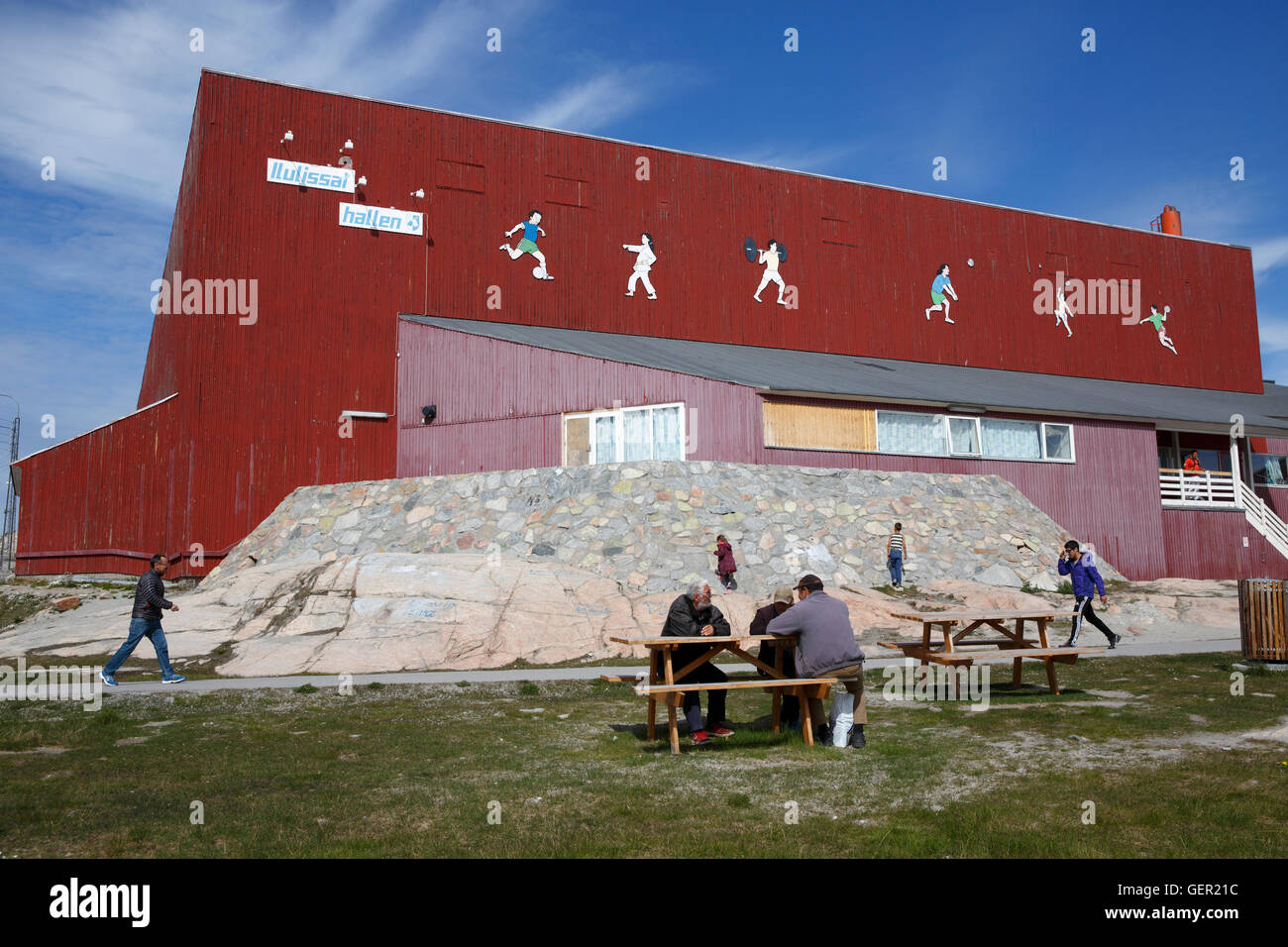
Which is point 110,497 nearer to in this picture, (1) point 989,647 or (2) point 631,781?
(1) point 989,647

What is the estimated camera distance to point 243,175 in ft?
88.7

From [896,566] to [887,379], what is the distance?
885 cm

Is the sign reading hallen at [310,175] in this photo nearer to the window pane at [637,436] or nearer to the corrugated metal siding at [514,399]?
the corrugated metal siding at [514,399]

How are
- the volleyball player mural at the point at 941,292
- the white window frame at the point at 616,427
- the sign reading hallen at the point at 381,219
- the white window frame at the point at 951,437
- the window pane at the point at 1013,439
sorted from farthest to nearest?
the volleyball player mural at the point at 941,292 < the sign reading hallen at the point at 381,219 < the window pane at the point at 1013,439 < the white window frame at the point at 951,437 < the white window frame at the point at 616,427

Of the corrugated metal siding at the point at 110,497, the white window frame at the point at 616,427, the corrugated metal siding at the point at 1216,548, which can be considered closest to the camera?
the white window frame at the point at 616,427

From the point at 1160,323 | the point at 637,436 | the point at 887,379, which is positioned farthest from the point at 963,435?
the point at 1160,323

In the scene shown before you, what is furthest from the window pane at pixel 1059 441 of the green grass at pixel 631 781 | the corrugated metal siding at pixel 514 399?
the green grass at pixel 631 781

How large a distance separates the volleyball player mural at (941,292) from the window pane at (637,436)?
55.0 ft

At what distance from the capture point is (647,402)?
24.0m

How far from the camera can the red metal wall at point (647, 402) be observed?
924 inches

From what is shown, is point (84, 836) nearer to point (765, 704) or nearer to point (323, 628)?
point (765, 704)

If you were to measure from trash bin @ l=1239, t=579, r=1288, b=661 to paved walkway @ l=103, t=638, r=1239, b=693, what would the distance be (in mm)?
1782

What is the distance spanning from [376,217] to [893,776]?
82.0 feet
